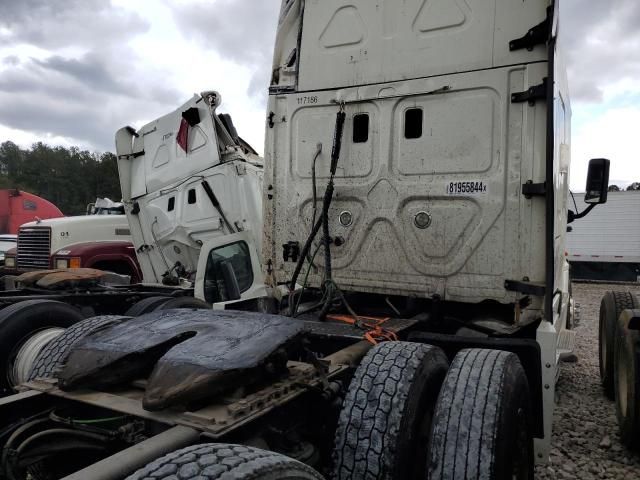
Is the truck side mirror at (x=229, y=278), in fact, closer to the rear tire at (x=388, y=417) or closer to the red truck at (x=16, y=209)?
the rear tire at (x=388, y=417)

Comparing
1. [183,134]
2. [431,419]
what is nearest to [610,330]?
[431,419]

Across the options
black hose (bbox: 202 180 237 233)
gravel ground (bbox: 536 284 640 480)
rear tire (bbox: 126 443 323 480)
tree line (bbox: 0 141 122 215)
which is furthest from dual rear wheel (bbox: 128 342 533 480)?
tree line (bbox: 0 141 122 215)

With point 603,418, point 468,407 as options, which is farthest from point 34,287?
point 603,418

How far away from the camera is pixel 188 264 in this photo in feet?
23.7

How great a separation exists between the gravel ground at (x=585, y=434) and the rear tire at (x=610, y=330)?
0.16 meters

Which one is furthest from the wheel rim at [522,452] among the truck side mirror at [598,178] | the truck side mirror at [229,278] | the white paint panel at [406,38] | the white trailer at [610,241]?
the white trailer at [610,241]

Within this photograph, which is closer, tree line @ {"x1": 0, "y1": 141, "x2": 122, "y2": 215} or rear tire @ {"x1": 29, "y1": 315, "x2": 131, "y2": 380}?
rear tire @ {"x1": 29, "y1": 315, "x2": 131, "y2": 380}

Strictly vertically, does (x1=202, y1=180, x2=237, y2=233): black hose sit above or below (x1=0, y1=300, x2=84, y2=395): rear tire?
above

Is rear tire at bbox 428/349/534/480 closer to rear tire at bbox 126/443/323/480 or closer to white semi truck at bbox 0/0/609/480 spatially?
white semi truck at bbox 0/0/609/480

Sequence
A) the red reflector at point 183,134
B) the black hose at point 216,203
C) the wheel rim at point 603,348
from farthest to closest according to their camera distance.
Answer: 1. the red reflector at point 183,134
2. the black hose at point 216,203
3. the wheel rim at point 603,348

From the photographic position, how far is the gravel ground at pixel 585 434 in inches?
147

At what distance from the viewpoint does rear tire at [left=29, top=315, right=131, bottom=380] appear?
2.82 m

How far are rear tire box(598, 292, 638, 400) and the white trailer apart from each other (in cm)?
1360

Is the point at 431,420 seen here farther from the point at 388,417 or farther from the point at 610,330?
the point at 610,330
